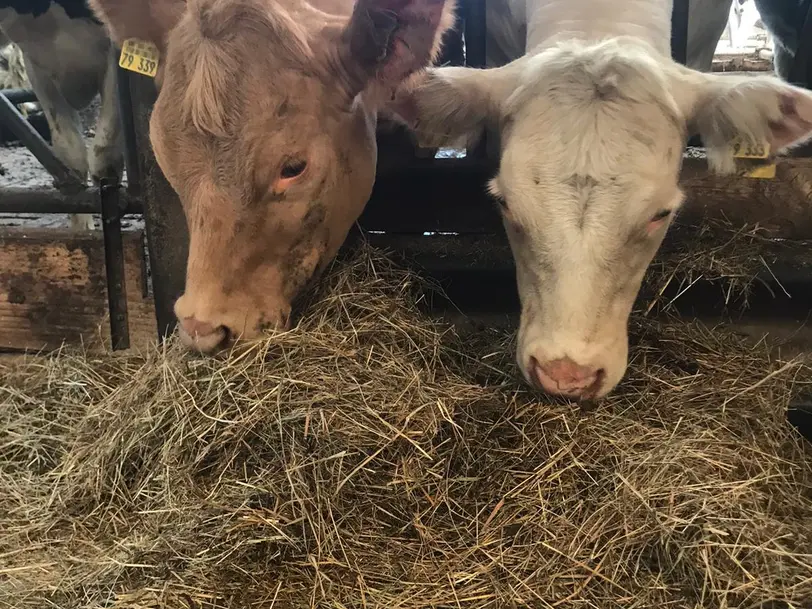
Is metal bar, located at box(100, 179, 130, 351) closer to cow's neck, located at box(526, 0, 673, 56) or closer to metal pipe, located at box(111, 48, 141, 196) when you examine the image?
metal pipe, located at box(111, 48, 141, 196)

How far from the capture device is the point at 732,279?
2.50 metres

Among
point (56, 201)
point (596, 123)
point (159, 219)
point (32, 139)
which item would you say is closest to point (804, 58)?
point (596, 123)

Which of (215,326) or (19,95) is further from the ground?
(19,95)

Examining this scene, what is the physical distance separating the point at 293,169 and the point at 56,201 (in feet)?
5.56

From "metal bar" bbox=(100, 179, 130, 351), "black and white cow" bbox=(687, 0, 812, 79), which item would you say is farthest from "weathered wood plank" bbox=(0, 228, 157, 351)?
"black and white cow" bbox=(687, 0, 812, 79)

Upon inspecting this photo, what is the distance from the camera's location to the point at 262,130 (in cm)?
199

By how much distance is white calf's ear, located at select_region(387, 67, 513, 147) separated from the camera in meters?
2.19

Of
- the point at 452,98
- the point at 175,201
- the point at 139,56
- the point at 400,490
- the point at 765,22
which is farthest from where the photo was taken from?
the point at 765,22

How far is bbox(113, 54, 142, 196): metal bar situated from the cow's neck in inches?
70.6

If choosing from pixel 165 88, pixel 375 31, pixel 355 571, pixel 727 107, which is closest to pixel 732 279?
pixel 727 107

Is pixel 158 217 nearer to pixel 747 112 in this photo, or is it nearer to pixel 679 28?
pixel 747 112

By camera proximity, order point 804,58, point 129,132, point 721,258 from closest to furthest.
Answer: point 721,258, point 129,132, point 804,58

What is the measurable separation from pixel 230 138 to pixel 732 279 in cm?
189

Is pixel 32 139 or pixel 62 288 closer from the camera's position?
pixel 62 288
